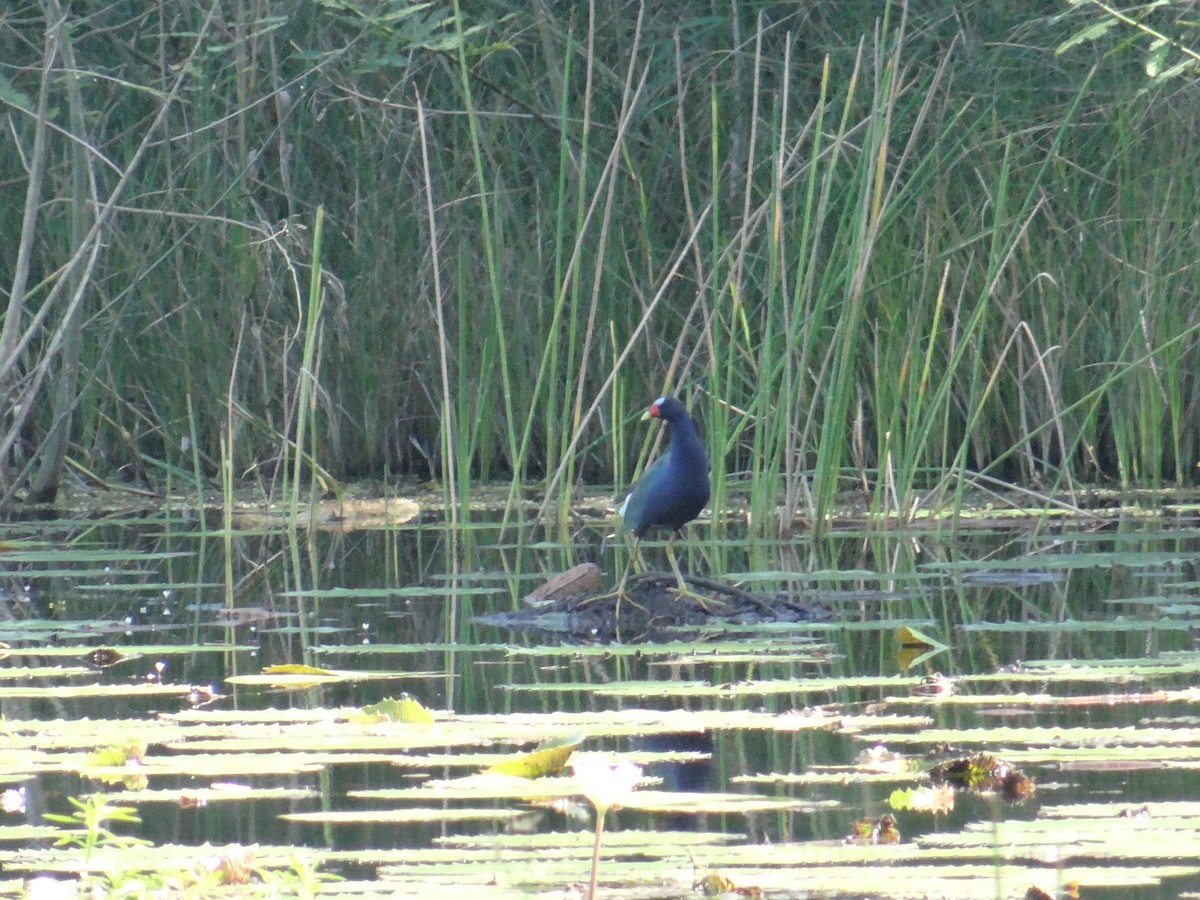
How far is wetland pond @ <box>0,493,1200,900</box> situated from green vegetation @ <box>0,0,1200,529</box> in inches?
87.8

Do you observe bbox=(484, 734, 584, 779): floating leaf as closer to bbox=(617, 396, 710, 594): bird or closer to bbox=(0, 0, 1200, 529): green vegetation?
bbox=(617, 396, 710, 594): bird

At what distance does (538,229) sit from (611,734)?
18.0 feet

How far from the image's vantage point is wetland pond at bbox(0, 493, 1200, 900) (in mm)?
2361

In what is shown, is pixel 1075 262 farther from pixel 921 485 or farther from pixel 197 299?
pixel 197 299

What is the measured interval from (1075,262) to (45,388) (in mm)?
4635

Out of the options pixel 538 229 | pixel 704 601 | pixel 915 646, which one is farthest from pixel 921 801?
pixel 538 229

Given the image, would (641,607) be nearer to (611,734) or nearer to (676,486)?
(676,486)

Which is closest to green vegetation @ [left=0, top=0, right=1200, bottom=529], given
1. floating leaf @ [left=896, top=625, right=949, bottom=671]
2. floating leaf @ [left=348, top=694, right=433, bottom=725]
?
floating leaf @ [left=896, top=625, right=949, bottom=671]

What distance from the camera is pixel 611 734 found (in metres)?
3.29

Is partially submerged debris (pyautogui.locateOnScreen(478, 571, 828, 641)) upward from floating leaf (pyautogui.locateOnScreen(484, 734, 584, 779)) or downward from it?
upward

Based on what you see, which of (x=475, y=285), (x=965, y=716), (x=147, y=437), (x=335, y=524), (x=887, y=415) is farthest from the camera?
(x=147, y=437)

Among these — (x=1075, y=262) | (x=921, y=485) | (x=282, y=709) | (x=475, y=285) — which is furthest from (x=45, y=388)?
(x=282, y=709)

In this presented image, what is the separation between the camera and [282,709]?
3.63 metres

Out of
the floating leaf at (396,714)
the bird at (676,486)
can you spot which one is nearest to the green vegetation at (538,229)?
the bird at (676,486)
